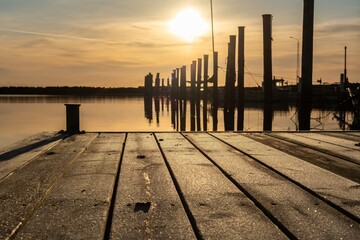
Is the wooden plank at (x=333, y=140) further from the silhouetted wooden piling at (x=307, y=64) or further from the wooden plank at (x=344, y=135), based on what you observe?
the silhouetted wooden piling at (x=307, y=64)

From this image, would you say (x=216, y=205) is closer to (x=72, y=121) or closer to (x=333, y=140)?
(x=333, y=140)

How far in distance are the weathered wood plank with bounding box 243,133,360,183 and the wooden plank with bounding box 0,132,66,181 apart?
2.75 metres

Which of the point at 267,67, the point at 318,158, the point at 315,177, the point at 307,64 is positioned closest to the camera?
the point at 315,177

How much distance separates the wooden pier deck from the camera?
2523 mm

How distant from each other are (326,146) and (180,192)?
319cm

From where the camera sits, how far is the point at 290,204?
Answer: 3012 mm

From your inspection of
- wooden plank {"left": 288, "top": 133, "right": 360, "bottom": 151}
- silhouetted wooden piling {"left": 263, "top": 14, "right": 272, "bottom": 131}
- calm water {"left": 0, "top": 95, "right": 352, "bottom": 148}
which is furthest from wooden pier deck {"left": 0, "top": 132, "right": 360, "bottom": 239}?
calm water {"left": 0, "top": 95, "right": 352, "bottom": 148}

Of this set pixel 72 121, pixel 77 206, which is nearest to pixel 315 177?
pixel 77 206

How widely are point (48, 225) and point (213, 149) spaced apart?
330cm

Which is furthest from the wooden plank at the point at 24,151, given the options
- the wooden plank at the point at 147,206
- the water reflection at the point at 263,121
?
the water reflection at the point at 263,121

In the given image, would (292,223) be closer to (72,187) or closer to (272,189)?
(272,189)

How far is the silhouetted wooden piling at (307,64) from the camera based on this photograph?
483 inches

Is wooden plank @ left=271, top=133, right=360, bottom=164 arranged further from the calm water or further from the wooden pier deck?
the calm water

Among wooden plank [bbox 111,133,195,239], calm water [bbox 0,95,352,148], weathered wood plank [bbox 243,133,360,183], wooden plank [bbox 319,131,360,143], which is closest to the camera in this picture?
wooden plank [bbox 111,133,195,239]
